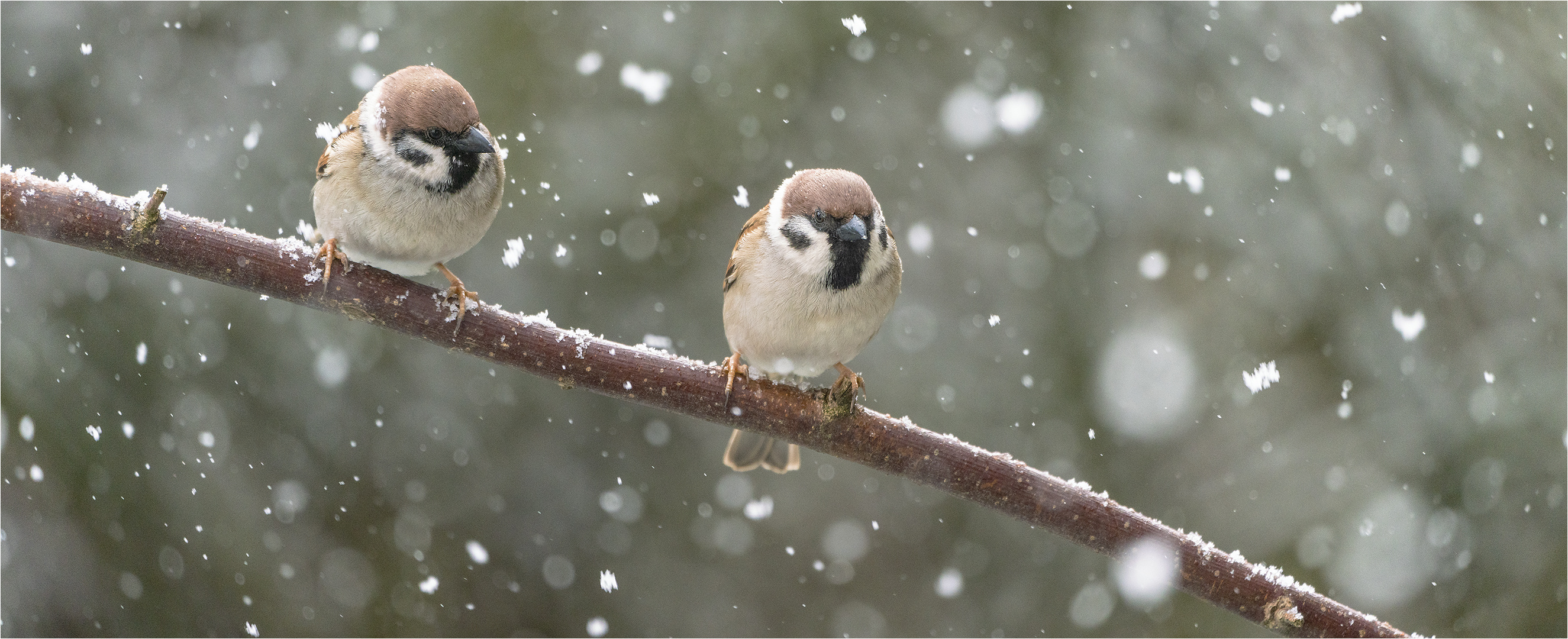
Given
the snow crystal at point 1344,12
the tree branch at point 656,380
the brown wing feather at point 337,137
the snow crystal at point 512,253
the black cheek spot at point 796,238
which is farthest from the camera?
the snow crystal at point 1344,12

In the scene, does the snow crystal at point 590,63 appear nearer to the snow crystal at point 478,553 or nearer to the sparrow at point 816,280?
the sparrow at point 816,280

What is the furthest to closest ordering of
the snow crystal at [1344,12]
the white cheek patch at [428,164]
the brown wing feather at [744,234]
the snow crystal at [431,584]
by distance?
the snow crystal at [1344,12] < the snow crystal at [431,584] < the brown wing feather at [744,234] < the white cheek patch at [428,164]

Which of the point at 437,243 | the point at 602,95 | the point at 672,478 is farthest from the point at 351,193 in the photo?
the point at 672,478

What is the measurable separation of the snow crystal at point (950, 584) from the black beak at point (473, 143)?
3067mm

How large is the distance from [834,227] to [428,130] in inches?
39.6

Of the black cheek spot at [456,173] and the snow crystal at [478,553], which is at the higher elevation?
the black cheek spot at [456,173]

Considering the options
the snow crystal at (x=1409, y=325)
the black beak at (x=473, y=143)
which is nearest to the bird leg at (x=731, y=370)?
the black beak at (x=473, y=143)

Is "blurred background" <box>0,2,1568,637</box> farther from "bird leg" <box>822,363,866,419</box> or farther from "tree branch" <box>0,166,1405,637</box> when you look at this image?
"bird leg" <box>822,363,866,419</box>

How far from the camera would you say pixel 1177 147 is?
4344 mm

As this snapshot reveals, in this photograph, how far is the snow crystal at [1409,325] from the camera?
14.1ft

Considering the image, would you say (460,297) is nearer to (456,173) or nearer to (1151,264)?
(456,173)

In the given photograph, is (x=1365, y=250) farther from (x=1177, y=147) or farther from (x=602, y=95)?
(x=602, y=95)

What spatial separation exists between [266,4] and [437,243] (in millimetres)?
2602

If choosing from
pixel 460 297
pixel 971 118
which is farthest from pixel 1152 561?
pixel 971 118
